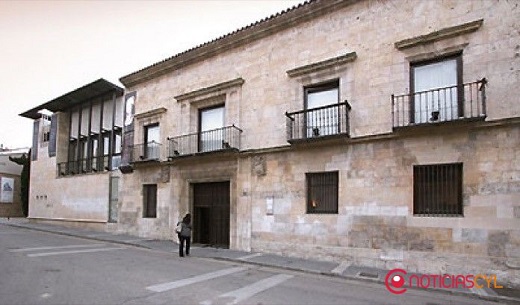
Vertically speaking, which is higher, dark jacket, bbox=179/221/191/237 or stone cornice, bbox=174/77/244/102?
stone cornice, bbox=174/77/244/102

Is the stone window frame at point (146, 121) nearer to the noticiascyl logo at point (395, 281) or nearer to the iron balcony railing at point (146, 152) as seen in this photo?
the iron balcony railing at point (146, 152)

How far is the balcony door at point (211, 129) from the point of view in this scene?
12859mm

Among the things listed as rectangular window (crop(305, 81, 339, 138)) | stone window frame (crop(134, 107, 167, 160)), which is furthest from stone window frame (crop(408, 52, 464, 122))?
stone window frame (crop(134, 107, 167, 160))

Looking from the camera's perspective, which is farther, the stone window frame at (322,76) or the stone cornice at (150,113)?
the stone cornice at (150,113)

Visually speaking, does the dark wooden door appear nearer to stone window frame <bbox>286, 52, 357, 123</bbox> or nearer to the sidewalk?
the sidewalk

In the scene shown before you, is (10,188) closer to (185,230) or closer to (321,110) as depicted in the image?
(185,230)

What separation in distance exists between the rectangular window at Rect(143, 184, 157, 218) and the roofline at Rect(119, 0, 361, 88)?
5.01m

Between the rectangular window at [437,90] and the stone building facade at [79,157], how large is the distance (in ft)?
45.2

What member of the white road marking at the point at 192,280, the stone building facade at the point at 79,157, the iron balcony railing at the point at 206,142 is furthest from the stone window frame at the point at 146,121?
the white road marking at the point at 192,280

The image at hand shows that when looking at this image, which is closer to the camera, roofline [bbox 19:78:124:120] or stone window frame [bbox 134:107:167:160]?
stone window frame [bbox 134:107:167:160]

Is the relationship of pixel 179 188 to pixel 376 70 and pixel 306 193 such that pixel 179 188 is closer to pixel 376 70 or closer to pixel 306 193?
pixel 306 193

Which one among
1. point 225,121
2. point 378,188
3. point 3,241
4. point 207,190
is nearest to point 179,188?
point 207,190

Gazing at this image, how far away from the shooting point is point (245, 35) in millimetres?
12375

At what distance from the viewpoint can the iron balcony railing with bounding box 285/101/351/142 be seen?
9.86m
